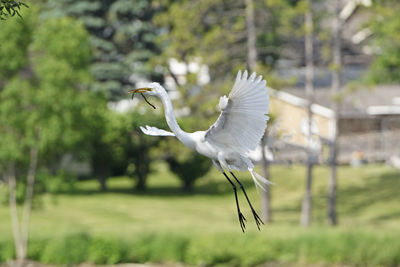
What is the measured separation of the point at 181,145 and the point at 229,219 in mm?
4167

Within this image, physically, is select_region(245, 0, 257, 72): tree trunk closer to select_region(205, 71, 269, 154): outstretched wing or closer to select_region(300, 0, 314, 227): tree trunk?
select_region(300, 0, 314, 227): tree trunk

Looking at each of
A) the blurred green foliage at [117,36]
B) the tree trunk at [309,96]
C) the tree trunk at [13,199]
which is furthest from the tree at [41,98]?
the blurred green foliage at [117,36]

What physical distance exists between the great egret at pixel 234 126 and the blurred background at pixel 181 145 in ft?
5.10

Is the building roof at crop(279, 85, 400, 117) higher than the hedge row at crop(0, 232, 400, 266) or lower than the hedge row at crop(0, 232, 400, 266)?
higher

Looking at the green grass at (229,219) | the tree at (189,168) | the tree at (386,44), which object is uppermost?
the tree at (386,44)

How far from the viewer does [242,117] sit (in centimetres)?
496

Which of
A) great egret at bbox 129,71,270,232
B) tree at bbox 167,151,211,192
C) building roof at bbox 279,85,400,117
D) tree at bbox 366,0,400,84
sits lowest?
tree at bbox 167,151,211,192

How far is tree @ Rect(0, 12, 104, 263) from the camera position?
22.5 metres

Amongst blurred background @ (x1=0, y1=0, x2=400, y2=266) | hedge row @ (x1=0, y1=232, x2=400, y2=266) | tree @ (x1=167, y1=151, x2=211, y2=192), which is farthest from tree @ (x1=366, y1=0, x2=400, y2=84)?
tree @ (x1=167, y1=151, x2=211, y2=192)

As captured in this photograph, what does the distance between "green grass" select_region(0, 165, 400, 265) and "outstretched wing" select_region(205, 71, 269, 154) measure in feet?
54.6

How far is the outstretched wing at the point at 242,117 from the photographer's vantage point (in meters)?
4.88

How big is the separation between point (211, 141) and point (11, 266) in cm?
1809

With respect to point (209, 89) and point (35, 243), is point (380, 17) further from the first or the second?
point (35, 243)

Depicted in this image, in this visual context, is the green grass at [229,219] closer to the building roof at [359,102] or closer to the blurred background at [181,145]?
the blurred background at [181,145]
